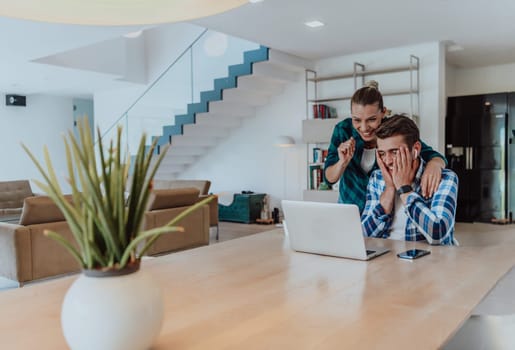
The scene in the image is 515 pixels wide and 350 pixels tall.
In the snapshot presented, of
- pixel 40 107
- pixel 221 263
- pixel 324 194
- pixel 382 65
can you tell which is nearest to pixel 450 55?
pixel 382 65

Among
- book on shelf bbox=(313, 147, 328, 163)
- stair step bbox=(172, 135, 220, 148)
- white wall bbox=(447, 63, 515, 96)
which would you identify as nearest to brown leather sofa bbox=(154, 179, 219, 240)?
stair step bbox=(172, 135, 220, 148)

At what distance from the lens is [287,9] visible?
5.11m

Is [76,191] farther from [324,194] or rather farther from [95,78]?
[95,78]

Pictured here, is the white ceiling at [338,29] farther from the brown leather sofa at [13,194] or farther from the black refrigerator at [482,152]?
the brown leather sofa at [13,194]

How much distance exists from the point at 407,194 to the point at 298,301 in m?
0.89

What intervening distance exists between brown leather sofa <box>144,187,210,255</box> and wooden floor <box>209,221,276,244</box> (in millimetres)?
920

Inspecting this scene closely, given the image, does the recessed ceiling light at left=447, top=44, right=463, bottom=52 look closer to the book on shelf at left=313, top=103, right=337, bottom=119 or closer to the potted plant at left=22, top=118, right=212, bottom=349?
the book on shelf at left=313, top=103, right=337, bottom=119

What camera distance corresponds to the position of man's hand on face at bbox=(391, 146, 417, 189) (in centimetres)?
196

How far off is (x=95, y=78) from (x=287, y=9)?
210 inches

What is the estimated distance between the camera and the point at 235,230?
7461 mm

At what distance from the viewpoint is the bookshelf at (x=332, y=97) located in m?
7.04

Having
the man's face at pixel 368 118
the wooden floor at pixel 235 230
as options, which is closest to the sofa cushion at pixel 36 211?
the wooden floor at pixel 235 230

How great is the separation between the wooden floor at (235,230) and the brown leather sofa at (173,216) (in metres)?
0.92

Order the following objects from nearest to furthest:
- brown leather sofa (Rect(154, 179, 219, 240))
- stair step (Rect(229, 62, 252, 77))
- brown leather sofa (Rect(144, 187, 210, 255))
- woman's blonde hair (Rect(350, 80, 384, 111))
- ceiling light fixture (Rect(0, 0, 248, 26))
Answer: ceiling light fixture (Rect(0, 0, 248, 26)) < woman's blonde hair (Rect(350, 80, 384, 111)) < brown leather sofa (Rect(144, 187, 210, 255)) < brown leather sofa (Rect(154, 179, 219, 240)) < stair step (Rect(229, 62, 252, 77))
